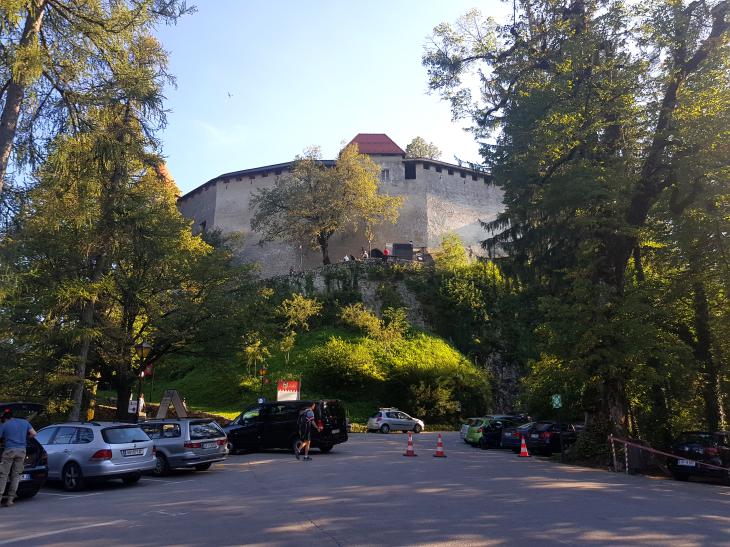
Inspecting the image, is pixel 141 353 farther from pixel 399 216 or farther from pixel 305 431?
pixel 399 216

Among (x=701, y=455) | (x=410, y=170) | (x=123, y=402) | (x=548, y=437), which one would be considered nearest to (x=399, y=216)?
(x=410, y=170)

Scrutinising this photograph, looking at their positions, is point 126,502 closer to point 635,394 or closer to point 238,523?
point 238,523

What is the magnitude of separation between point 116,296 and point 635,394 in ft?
61.9

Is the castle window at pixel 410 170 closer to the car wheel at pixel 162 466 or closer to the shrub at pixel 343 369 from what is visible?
the shrub at pixel 343 369

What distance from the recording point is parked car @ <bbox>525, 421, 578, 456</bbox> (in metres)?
21.3

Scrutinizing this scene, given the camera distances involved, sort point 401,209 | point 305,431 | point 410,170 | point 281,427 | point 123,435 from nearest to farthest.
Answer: point 123,435, point 305,431, point 281,427, point 401,209, point 410,170

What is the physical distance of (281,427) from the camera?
19703 millimetres

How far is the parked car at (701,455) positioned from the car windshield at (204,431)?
12.7m

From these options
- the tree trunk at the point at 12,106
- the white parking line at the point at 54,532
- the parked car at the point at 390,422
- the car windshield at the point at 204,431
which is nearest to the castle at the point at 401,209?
the parked car at the point at 390,422

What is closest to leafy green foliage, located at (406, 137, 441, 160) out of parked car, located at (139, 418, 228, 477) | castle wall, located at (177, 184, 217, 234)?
castle wall, located at (177, 184, 217, 234)

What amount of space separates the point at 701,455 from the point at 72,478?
15.8 metres

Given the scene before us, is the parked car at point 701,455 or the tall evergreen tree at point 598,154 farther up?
the tall evergreen tree at point 598,154

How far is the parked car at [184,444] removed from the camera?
14.4 meters

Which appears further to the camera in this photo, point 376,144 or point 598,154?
point 376,144
